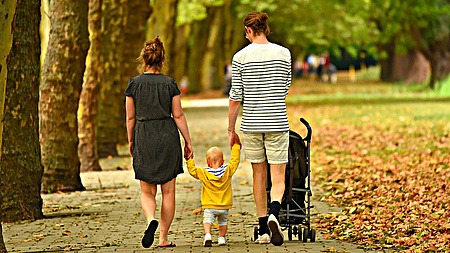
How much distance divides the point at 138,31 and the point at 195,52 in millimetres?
28301

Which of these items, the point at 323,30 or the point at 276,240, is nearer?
the point at 276,240

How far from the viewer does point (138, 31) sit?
19797 millimetres

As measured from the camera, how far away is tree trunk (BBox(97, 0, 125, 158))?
18.5 m

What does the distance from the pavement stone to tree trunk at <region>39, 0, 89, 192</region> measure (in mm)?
441

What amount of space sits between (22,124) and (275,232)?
3.85 metres

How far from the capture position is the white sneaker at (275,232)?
23.5 ft

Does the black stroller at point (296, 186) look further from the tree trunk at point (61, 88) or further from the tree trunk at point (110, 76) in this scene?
the tree trunk at point (110, 76)

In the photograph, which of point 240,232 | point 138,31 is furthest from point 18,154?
point 138,31

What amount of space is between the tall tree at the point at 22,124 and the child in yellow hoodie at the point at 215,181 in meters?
2.95

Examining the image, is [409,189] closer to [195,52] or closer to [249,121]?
[249,121]

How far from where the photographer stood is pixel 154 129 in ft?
25.2

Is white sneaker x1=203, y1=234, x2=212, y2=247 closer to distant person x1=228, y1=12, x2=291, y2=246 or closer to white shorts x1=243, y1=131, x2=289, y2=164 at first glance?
distant person x1=228, y1=12, x2=291, y2=246

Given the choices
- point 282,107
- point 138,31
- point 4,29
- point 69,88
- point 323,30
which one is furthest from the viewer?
point 323,30

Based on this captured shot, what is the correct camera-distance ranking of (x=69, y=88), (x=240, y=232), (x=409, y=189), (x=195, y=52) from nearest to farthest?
(x=240, y=232) < (x=409, y=189) < (x=69, y=88) < (x=195, y=52)
